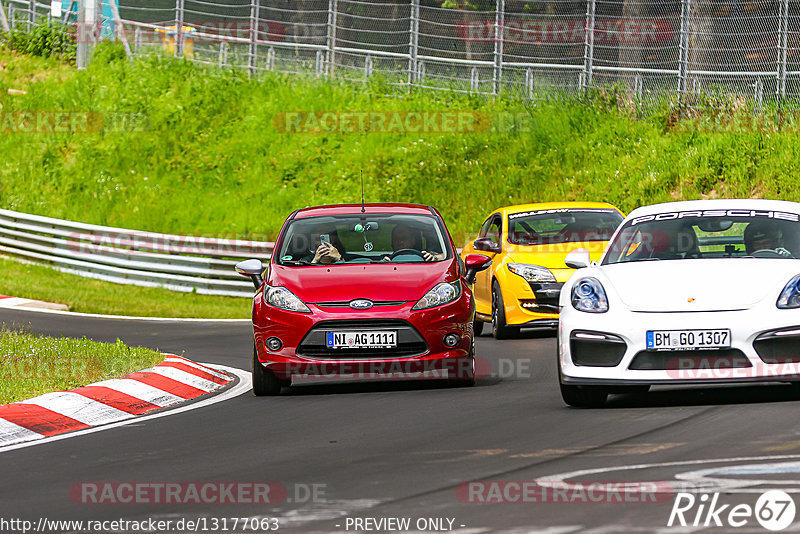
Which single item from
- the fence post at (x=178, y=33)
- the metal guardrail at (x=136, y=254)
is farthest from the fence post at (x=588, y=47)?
the fence post at (x=178, y=33)

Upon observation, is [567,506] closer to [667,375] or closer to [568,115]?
[667,375]

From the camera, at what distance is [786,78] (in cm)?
2627

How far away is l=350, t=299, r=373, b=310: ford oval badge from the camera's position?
10578 mm

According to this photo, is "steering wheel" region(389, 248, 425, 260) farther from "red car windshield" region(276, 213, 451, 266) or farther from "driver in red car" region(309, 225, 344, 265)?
"driver in red car" region(309, 225, 344, 265)

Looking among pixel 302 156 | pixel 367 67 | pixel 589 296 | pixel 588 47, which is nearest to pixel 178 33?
pixel 367 67

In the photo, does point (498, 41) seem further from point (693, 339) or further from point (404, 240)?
point (693, 339)

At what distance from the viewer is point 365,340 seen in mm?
10508

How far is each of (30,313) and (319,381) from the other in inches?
379

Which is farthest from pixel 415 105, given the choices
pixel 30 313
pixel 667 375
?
pixel 667 375

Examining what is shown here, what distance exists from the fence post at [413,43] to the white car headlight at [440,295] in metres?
21.3

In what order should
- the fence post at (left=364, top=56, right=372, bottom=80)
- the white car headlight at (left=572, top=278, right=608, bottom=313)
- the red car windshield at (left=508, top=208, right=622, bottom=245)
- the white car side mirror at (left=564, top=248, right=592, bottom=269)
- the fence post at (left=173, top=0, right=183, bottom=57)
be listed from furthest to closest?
the fence post at (left=173, top=0, right=183, bottom=57)
the fence post at (left=364, top=56, right=372, bottom=80)
the red car windshield at (left=508, top=208, right=622, bottom=245)
the white car side mirror at (left=564, top=248, right=592, bottom=269)
the white car headlight at (left=572, top=278, right=608, bottom=313)

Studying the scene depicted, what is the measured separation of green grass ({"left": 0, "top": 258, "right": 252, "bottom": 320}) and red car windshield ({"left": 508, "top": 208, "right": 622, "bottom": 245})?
6173 mm

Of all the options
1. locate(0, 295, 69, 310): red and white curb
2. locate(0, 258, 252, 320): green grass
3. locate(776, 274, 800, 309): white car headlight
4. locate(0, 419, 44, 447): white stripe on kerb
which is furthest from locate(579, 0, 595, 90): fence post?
locate(0, 419, 44, 447): white stripe on kerb

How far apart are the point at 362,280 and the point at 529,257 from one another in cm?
569
